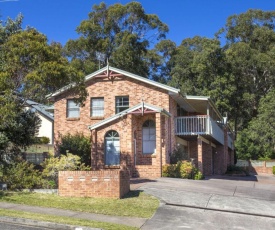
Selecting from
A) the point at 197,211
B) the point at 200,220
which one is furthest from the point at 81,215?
the point at 197,211

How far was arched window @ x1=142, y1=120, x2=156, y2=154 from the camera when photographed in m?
23.9

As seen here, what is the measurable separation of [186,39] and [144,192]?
128 feet

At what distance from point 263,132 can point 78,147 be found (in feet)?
82.9

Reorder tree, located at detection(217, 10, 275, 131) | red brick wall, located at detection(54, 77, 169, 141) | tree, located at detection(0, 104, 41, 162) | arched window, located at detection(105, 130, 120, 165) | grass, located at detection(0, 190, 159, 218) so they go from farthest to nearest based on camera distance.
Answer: tree, located at detection(217, 10, 275, 131)
red brick wall, located at detection(54, 77, 169, 141)
arched window, located at detection(105, 130, 120, 165)
tree, located at detection(0, 104, 41, 162)
grass, located at detection(0, 190, 159, 218)

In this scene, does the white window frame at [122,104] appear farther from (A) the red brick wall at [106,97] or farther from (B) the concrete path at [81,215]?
(B) the concrete path at [81,215]

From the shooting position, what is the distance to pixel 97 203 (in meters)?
13.2

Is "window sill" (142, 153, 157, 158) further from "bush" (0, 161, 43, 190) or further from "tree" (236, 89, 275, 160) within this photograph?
"tree" (236, 89, 275, 160)

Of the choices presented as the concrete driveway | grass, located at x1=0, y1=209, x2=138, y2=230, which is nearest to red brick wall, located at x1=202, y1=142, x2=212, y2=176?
the concrete driveway

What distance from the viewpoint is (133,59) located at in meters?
43.4

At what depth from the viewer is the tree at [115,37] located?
42.9 metres

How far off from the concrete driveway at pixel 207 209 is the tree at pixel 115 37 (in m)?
27.1

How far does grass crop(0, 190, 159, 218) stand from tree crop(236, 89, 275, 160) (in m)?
30.7

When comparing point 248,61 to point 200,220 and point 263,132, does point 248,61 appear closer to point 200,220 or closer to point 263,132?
point 263,132

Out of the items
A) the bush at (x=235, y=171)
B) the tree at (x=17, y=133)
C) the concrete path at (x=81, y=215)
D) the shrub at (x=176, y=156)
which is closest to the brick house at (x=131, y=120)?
the shrub at (x=176, y=156)
